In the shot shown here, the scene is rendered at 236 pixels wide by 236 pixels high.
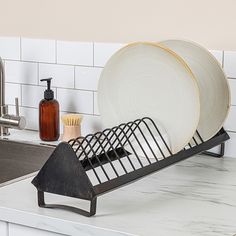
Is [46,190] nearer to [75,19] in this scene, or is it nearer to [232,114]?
[232,114]

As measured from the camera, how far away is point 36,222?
1.35 m

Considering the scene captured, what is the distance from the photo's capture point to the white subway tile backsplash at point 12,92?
7.13 ft

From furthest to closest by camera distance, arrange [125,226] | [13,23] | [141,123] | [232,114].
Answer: [13,23] < [232,114] < [141,123] < [125,226]

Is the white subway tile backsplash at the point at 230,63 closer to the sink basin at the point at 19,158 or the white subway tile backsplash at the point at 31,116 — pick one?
the sink basin at the point at 19,158

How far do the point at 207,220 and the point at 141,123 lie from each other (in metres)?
0.39

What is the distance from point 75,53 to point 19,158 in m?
0.37

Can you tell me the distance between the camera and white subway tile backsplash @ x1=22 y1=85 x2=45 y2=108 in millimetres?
2125

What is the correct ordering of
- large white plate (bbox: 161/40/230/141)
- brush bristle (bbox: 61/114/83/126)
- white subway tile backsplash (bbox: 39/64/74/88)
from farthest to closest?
white subway tile backsplash (bbox: 39/64/74/88), brush bristle (bbox: 61/114/83/126), large white plate (bbox: 161/40/230/141)

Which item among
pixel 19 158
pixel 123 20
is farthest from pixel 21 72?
pixel 123 20

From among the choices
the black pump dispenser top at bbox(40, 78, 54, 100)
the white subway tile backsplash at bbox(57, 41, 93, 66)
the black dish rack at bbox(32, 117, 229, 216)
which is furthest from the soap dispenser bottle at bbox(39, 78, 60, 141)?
the black dish rack at bbox(32, 117, 229, 216)

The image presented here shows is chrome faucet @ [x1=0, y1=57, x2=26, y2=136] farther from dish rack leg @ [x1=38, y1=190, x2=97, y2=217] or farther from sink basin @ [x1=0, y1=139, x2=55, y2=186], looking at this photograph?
dish rack leg @ [x1=38, y1=190, x2=97, y2=217]

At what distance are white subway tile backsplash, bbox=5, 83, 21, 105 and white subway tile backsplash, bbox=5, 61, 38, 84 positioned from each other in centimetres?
2

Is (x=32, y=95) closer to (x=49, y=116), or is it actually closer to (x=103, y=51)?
(x=49, y=116)

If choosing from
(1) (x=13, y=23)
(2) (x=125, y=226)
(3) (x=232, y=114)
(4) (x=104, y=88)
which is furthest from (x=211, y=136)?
(1) (x=13, y=23)
